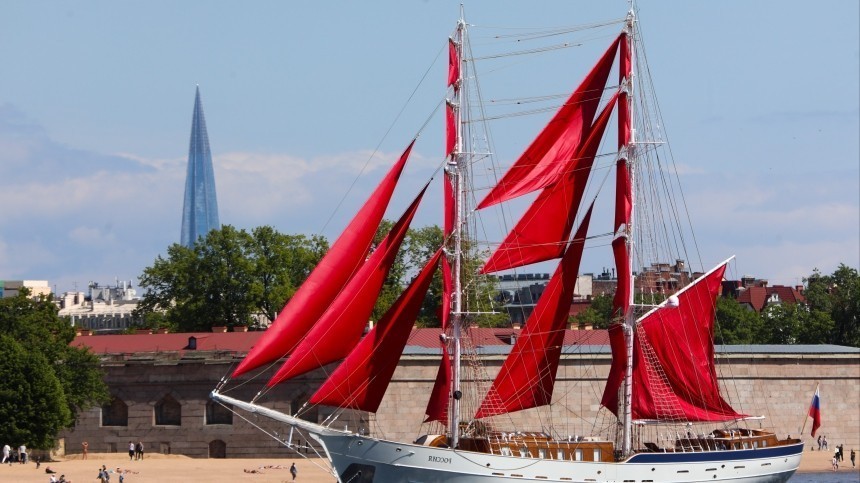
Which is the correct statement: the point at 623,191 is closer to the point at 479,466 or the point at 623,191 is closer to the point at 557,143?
the point at 557,143

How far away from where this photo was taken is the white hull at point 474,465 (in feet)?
180

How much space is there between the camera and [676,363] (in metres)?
61.4

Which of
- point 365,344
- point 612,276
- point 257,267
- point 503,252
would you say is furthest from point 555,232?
point 612,276

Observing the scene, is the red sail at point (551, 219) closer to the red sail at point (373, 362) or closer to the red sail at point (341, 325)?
the red sail at point (373, 362)

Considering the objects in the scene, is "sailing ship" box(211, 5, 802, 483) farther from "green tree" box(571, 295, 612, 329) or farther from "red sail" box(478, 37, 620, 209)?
"green tree" box(571, 295, 612, 329)

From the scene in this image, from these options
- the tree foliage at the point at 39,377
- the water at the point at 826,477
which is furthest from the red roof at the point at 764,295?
the tree foliage at the point at 39,377

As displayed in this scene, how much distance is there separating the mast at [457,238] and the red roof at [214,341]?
31.0 m

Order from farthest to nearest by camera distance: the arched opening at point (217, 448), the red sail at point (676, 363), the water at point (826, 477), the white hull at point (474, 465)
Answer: the arched opening at point (217, 448) → the water at point (826, 477) → the red sail at point (676, 363) → the white hull at point (474, 465)

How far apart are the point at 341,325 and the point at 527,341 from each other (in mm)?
7994

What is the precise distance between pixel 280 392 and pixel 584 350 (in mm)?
15457

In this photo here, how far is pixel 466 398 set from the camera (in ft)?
213

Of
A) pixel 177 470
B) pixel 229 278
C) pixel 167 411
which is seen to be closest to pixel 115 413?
pixel 167 411

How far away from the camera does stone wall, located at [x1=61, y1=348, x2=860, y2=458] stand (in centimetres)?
8350

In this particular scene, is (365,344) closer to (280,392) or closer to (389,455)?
(389,455)
